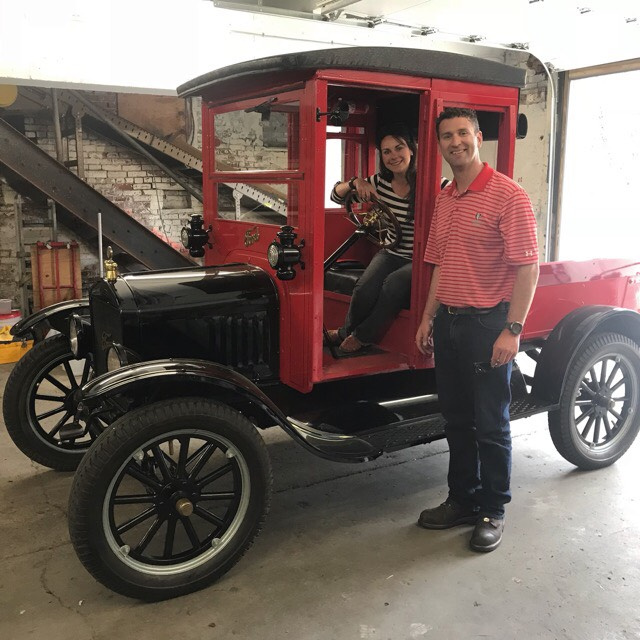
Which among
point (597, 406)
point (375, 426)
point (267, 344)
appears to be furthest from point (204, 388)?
point (597, 406)

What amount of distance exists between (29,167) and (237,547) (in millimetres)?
5454

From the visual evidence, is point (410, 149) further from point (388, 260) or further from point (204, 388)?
point (204, 388)

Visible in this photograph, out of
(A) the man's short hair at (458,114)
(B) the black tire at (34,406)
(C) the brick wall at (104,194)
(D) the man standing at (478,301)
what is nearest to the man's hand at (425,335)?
(D) the man standing at (478,301)

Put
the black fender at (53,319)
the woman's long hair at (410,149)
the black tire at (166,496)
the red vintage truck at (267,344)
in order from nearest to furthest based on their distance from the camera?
1. the black tire at (166,496)
2. the red vintage truck at (267,344)
3. the woman's long hair at (410,149)
4. the black fender at (53,319)

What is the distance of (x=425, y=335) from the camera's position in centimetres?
287

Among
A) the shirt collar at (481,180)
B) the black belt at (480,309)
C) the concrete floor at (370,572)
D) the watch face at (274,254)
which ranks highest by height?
the shirt collar at (481,180)

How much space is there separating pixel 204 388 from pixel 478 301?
1143 millimetres

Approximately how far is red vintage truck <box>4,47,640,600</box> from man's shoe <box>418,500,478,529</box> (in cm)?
32

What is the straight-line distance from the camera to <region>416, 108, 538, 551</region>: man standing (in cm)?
251

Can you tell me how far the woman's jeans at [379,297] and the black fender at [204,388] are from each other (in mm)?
618

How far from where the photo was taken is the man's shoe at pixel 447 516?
2879mm

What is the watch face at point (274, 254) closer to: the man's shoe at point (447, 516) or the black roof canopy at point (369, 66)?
the black roof canopy at point (369, 66)

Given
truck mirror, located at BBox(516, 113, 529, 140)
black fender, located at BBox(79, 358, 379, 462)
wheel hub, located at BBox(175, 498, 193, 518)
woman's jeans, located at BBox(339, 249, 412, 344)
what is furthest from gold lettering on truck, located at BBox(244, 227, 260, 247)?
truck mirror, located at BBox(516, 113, 529, 140)

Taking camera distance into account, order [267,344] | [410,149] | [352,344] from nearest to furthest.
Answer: [267,344], [410,149], [352,344]
